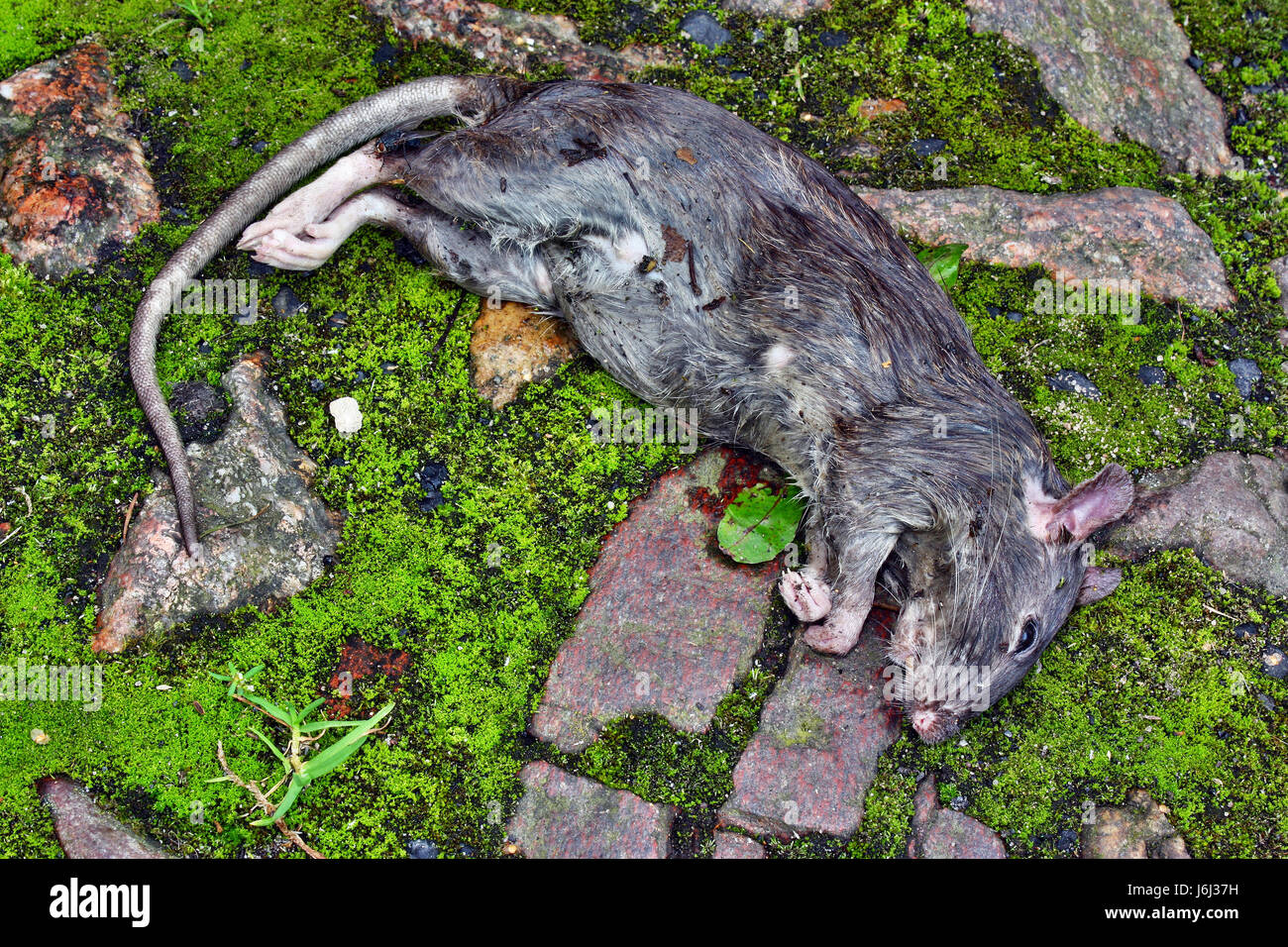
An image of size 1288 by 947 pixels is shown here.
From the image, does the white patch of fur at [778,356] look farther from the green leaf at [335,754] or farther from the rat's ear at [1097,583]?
the green leaf at [335,754]

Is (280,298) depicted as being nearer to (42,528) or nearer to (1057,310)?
(42,528)

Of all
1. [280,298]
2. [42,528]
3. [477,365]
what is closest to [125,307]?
[280,298]

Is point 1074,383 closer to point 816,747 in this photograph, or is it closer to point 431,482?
point 816,747

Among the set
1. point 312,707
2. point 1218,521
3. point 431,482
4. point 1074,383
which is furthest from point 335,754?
point 1218,521

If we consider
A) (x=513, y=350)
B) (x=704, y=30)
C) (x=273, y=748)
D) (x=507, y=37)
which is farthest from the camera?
(x=704, y=30)

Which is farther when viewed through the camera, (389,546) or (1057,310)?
(1057,310)

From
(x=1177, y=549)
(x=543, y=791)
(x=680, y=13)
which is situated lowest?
(x=543, y=791)
